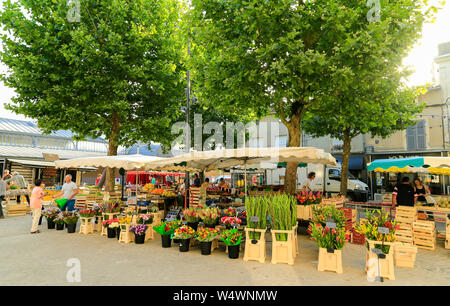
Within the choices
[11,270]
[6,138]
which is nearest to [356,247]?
[11,270]

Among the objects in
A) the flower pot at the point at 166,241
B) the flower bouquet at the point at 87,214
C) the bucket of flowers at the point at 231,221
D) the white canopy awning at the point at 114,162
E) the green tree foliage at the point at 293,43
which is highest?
the green tree foliage at the point at 293,43

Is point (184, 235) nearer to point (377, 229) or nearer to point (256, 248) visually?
point (256, 248)

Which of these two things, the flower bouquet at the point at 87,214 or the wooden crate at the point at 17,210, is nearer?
the flower bouquet at the point at 87,214

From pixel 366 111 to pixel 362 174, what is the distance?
53.5 feet

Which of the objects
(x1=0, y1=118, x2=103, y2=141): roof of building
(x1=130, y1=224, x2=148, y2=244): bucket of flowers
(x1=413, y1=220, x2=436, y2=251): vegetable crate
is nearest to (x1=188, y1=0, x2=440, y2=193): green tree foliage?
(x1=413, y1=220, x2=436, y2=251): vegetable crate

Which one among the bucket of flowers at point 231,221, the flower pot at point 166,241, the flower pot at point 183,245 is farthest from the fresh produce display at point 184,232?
the bucket of flowers at point 231,221

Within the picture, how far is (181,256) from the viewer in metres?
6.09

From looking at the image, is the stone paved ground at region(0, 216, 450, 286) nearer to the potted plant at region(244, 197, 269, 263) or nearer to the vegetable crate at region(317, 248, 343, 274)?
the vegetable crate at region(317, 248, 343, 274)

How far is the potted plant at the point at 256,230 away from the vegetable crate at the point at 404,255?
2.55 m

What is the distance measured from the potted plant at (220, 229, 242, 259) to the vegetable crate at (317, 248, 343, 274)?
5.59 ft

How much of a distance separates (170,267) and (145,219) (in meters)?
2.67

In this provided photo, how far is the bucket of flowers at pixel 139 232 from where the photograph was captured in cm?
736

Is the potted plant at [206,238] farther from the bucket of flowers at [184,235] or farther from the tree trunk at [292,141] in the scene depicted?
the tree trunk at [292,141]
